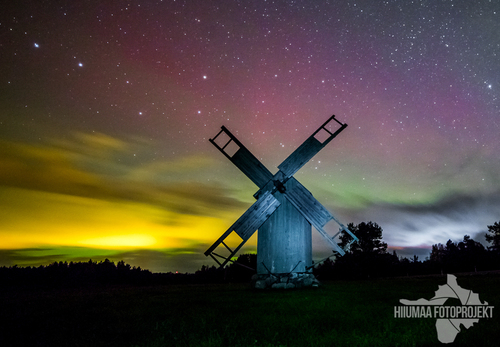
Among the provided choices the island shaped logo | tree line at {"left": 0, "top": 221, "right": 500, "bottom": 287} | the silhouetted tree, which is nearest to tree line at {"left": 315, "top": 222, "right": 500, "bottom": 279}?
tree line at {"left": 0, "top": 221, "right": 500, "bottom": 287}

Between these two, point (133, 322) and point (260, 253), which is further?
point (260, 253)

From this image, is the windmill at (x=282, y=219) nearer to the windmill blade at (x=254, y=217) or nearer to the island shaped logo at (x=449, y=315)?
the windmill blade at (x=254, y=217)

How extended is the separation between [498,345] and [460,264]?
48532 millimetres

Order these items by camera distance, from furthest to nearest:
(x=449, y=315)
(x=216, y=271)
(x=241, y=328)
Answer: (x=216, y=271), (x=449, y=315), (x=241, y=328)

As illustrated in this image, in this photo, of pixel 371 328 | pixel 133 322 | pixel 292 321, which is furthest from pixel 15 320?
pixel 371 328

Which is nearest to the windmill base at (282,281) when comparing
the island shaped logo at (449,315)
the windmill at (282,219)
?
the windmill at (282,219)

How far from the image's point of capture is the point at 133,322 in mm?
8438

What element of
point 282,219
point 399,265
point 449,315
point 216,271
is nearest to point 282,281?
point 282,219

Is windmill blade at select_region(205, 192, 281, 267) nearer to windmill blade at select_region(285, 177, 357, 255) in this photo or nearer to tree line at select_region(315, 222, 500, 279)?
windmill blade at select_region(285, 177, 357, 255)

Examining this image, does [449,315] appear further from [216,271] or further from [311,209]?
[216,271]

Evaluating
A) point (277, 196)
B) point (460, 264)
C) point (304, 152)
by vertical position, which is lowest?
point (460, 264)

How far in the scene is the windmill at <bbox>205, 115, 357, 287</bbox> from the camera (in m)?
16.4

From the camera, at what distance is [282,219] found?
17.0 m

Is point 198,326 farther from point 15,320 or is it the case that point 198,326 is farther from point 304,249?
point 304,249
